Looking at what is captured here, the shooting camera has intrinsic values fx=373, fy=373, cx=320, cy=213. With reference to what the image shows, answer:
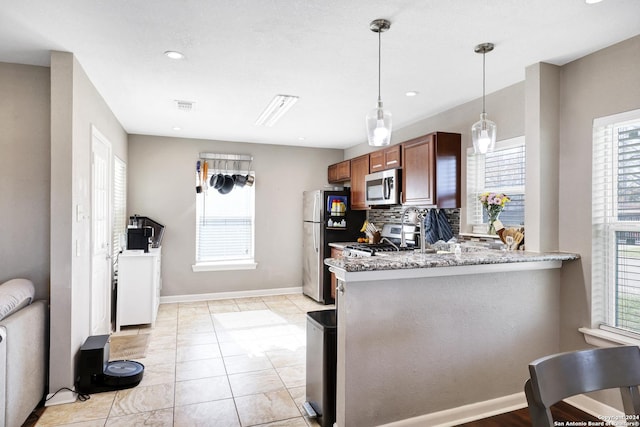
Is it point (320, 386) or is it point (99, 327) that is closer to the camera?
point (320, 386)

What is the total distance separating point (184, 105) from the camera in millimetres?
3855

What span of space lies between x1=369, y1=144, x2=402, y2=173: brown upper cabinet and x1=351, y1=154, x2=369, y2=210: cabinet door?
6.2 inches

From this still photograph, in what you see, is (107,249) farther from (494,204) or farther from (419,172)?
(494,204)

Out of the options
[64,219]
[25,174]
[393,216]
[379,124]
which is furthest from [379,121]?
[393,216]

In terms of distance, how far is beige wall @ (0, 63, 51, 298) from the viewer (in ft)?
8.94

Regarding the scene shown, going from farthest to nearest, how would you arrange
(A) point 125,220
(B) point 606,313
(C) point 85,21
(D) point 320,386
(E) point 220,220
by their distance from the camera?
(E) point 220,220
(A) point 125,220
(B) point 606,313
(D) point 320,386
(C) point 85,21

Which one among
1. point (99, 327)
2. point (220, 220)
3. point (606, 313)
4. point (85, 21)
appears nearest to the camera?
point (85, 21)

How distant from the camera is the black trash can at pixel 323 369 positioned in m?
2.29

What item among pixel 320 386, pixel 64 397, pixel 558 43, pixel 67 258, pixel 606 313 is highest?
pixel 558 43

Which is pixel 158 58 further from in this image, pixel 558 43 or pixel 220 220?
pixel 220 220

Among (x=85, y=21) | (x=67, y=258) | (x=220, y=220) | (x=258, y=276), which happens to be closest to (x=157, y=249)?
(x=220, y=220)

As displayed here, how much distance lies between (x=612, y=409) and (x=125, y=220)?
217 inches

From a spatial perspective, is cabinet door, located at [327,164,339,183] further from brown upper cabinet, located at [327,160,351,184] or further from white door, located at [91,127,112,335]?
white door, located at [91,127,112,335]

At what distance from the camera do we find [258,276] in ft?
19.7
